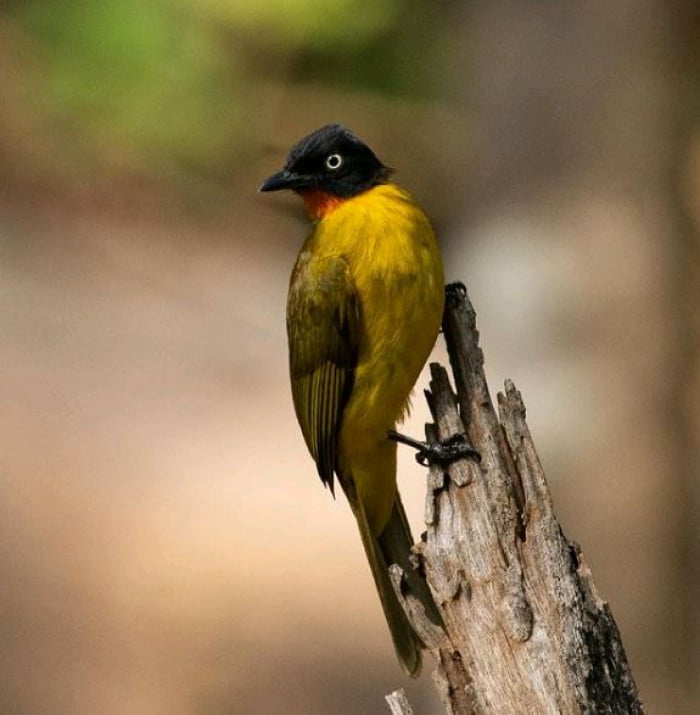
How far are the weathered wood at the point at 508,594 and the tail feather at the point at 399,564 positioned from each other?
2.10 feet

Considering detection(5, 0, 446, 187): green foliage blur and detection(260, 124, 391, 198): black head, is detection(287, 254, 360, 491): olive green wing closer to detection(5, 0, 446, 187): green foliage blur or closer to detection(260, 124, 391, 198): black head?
detection(260, 124, 391, 198): black head

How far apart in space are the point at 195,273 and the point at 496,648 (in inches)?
253

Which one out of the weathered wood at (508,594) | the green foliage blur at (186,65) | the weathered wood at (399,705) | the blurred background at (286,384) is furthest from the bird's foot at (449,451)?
the green foliage blur at (186,65)

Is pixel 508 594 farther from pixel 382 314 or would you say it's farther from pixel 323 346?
pixel 323 346

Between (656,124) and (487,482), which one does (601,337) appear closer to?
(656,124)

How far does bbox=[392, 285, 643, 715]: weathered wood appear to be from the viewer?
3070mm

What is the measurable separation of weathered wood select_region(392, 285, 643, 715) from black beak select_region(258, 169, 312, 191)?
88cm

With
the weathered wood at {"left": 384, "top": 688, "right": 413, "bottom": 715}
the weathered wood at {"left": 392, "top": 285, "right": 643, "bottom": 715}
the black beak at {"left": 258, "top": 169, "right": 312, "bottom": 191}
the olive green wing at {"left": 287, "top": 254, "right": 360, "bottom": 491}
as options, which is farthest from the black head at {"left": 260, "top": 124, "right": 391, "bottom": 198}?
the weathered wood at {"left": 384, "top": 688, "right": 413, "bottom": 715}

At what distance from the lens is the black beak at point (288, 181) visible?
4.04 metres

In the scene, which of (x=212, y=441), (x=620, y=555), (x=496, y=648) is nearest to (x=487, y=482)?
(x=496, y=648)

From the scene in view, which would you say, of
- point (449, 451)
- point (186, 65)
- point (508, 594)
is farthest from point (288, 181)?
point (186, 65)

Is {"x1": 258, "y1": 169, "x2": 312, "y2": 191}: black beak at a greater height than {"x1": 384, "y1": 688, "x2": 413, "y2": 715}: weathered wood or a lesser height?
greater

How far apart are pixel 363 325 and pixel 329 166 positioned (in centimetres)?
46

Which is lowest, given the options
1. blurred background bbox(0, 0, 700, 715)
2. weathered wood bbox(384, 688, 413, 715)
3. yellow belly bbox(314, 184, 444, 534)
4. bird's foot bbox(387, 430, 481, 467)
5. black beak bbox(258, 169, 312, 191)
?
weathered wood bbox(384, 688, 413, 715)
